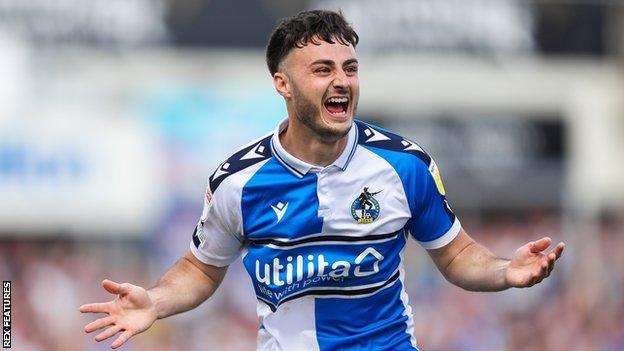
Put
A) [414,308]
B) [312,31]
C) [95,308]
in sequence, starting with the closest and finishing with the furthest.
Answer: [95,308] < [312,31] < [414,308]

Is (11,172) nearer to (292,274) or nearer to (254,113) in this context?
(254,113)

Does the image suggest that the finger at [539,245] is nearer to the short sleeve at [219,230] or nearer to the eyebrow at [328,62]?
the eyebrow at [328,62]

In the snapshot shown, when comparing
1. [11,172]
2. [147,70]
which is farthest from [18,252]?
[147,70]

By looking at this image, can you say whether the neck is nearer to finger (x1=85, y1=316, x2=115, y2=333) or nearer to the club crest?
the club crest

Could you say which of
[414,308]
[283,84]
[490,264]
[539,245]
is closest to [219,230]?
[283,84]

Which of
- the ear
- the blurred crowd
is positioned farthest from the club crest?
the blurred crowd

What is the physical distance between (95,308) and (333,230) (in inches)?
48.9

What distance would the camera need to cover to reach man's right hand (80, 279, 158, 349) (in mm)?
6625

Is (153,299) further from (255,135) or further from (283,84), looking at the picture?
(255,135)

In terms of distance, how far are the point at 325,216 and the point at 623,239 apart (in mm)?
19038

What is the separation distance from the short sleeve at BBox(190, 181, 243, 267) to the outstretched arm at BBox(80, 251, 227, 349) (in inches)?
3.6

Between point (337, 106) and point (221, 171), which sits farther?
point (221, 171)

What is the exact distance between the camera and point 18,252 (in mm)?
23016

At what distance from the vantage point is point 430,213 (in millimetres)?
6988
